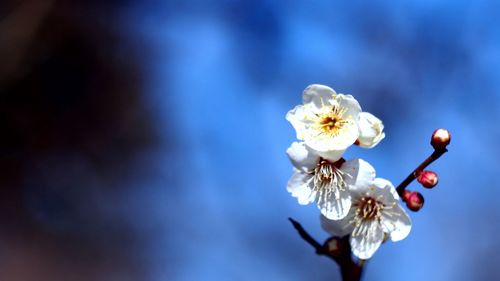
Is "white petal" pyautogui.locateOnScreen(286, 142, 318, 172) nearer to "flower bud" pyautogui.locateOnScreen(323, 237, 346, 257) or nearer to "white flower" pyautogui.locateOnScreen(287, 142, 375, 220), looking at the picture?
"white flower" pyautogui.locateOnScreen(287, 142, 375, 220)

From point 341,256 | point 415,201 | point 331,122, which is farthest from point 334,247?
point 331,122

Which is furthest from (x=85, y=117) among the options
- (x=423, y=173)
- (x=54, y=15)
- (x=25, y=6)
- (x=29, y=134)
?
(x=423, y=173)

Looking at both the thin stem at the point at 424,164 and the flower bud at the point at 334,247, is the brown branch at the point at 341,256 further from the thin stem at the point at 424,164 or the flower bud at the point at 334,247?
the thin stem at the point at 424,164

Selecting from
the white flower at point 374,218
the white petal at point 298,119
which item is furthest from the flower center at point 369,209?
the white petal at point 298,119

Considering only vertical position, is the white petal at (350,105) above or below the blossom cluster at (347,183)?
above

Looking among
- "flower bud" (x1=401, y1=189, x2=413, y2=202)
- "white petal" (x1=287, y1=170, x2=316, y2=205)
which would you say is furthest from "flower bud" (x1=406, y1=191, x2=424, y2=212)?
"white petal" (x1=287, y1=170, x2=316, y2=205)

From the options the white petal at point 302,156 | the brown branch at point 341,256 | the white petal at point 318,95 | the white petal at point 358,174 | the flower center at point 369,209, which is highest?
the white petal at point 318,95

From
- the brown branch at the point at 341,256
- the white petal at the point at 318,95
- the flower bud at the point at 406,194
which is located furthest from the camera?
the white petal at the point at 318,95

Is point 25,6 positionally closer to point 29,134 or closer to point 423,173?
point 29,134
